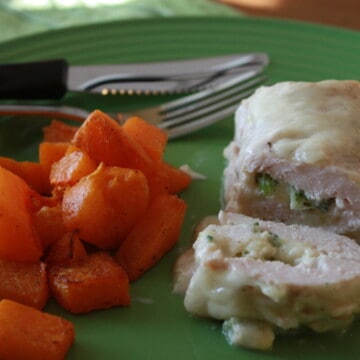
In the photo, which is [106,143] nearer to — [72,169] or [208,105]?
[72,169]

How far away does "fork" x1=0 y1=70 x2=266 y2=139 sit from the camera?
2.34 metres

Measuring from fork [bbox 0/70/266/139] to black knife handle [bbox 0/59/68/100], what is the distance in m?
0.04

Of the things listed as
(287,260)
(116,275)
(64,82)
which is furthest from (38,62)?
(287,260)

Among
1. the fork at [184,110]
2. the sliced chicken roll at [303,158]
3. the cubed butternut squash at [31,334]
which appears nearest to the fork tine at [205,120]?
the fork at [184,110]

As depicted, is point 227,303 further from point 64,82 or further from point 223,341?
point 64,82

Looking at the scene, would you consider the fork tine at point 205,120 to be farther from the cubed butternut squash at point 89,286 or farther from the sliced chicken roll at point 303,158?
the cubed butternut squash at point 89,286

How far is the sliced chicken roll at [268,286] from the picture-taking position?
1546 mm

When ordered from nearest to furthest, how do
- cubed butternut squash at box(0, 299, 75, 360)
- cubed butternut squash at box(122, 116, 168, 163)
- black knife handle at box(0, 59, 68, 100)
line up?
cubed butternut squash at box(0, 299, 75, 360)
cubed butternut squash at box(122, 116, 168, 163)
black knife handle at box(0, 59, 68, 100)

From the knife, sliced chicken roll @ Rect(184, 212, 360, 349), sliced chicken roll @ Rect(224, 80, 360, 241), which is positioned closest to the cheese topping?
sliced chicken roll @ Rect(224, 80, 360, 241)

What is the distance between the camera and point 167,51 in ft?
8.91

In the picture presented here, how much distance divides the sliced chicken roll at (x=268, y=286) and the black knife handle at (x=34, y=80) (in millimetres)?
965

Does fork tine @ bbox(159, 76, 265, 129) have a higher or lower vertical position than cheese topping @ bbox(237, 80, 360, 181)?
lower

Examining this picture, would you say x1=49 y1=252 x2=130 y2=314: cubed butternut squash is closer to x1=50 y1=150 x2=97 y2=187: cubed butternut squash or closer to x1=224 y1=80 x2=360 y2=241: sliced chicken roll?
x1=50 y1=150 x2=97 y2=187: cubed butternut squash

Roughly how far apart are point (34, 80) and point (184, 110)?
52 cm
